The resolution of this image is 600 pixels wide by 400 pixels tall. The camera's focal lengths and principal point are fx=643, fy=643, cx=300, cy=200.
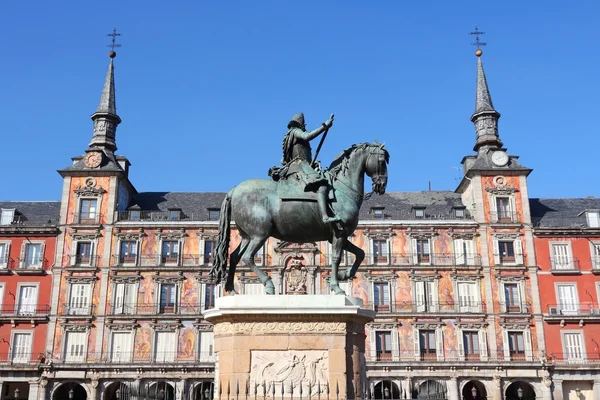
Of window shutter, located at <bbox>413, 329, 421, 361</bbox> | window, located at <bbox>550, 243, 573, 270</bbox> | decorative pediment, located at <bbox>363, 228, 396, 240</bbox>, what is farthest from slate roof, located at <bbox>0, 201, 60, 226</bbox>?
window, located at <bbox>550, 243, 573, 270</bbox>

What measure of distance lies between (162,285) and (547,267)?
27991 millimetres

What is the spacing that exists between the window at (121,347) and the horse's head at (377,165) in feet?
128

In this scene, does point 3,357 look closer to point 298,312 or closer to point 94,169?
point 94,169

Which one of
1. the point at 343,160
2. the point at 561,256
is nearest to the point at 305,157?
the point at 343,160

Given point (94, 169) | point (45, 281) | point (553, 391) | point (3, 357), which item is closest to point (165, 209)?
point (94, 169)

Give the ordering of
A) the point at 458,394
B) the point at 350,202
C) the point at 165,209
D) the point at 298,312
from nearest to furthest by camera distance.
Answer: the point at 298,312, the point at 350,202, the point at 458,394, the point at 165,209

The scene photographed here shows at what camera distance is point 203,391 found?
44.6 meters

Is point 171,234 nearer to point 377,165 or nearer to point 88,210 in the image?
point 88,210

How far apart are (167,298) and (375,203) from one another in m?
17.8

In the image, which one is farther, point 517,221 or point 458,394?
point 517,221

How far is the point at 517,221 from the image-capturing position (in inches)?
1861

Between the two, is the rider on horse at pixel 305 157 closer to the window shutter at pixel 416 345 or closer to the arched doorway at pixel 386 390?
the arched doorway at pixel 386 390

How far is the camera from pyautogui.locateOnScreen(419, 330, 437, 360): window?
45.2 m

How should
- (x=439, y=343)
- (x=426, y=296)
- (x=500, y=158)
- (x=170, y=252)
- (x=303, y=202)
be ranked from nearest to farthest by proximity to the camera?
(x=303, y=202)
(x=439, y=343)
(x=426, y=296)
(x=170, y=252)
(x=500, y=158)
